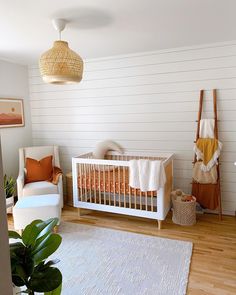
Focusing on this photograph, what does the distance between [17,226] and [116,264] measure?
1.30 metres

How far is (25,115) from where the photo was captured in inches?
172

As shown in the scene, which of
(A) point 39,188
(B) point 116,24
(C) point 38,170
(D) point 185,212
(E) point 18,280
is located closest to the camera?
(E) point 18,280

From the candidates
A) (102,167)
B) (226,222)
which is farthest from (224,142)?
(102,167)

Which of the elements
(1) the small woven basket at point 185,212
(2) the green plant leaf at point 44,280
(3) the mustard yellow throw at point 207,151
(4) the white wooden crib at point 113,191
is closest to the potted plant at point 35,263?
(2) the green plant leaf at point 44,280

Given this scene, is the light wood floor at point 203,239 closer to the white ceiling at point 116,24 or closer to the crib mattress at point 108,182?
the crib mattress at point 108,182

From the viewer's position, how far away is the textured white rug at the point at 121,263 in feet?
6.73

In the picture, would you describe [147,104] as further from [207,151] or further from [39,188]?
[39,188]

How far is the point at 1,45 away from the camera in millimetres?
3166

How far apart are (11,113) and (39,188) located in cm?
144

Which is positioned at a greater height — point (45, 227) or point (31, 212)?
point (45, 227)

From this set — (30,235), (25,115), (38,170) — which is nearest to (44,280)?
(30,235)

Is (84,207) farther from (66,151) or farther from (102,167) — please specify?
(66,151)

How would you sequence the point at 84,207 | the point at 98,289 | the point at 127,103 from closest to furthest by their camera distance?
1. the point at 98,289
2. the point at 84,207
3. the point at 127,103

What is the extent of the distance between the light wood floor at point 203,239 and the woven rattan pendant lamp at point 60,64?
78.6 inches
